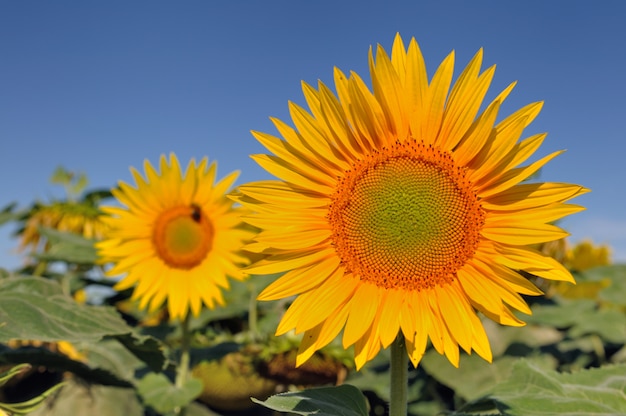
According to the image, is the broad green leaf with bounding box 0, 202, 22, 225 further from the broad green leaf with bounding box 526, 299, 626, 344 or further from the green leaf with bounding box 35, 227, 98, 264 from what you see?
the broad green leaf with bounding box 526, 299, 626, 344

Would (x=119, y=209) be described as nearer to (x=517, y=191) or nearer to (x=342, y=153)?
(x=342, y=153)

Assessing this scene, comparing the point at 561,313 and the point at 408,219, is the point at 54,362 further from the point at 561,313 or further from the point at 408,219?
the point at 561,313

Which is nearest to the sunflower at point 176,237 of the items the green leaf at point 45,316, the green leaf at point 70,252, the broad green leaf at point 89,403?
the green leaf at point 70,252

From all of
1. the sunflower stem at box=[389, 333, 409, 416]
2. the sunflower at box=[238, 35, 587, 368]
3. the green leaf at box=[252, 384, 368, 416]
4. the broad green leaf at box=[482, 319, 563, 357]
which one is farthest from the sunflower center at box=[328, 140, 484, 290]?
the broad green leaf at box=[482, 319, 563, 357]

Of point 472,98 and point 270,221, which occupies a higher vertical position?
point 472,98

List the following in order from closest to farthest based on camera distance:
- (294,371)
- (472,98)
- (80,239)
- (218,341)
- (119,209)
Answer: (472,98)
(294,371)
(119,209)
(218,341)
(80,239)

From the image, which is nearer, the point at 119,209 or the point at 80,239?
the point at 119,209

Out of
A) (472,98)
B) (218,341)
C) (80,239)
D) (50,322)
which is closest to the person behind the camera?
(472,98)

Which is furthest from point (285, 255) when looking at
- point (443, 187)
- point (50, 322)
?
point (50, 322)
